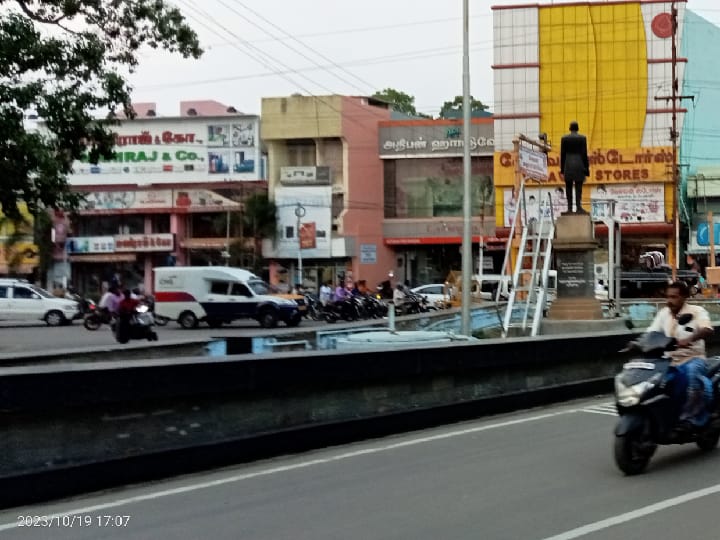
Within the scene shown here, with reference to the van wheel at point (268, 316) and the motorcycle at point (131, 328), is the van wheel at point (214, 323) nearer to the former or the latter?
the van wheel at point (268, 316)

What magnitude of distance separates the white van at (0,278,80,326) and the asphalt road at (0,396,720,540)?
3077 cm

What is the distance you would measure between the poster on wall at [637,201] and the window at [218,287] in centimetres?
2104

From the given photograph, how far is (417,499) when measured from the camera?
24.1 ft

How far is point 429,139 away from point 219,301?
2171cm

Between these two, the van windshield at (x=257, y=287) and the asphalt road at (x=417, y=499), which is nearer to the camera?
the asphalt road at (x=417, y=499)

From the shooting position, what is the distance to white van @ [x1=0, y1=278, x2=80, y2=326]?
3781 cm

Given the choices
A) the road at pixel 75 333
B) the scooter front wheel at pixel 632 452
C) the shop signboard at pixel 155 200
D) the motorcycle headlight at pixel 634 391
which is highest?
the shop signboard at pixel 155 200

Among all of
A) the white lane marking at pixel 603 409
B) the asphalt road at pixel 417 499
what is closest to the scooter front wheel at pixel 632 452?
the asphalt road at pixel 417 499

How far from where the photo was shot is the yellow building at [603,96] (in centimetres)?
4844

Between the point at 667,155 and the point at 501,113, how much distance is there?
8.50m

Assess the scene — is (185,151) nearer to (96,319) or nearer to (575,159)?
(96,319)

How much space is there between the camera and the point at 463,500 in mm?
7305

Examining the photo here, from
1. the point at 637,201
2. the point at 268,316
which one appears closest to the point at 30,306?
the point at 268,316

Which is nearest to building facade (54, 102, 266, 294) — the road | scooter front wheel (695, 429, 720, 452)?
the road
